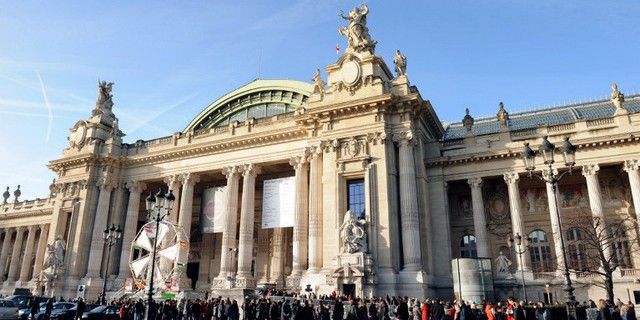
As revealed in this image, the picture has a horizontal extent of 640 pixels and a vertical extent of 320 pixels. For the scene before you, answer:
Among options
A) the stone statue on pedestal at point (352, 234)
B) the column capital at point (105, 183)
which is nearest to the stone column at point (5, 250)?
the column capital at point (105, 183)

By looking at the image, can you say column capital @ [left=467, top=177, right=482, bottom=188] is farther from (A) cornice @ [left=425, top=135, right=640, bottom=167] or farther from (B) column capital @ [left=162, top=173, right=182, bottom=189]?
(B) column capital @ [left=162, top=173, right=182, bottom=189]

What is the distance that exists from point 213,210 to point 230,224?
256 centimetres

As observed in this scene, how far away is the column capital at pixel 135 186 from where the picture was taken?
140 feet

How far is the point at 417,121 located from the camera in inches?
1287

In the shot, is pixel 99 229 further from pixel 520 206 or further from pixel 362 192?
pixel 520 206

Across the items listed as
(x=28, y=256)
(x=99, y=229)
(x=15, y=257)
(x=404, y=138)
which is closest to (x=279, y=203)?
(x=404, y=138)

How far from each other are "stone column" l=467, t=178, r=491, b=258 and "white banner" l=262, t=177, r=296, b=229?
→ 12.9 m

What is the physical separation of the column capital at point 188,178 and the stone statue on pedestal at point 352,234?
16701mm

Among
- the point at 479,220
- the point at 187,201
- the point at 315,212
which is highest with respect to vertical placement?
the point at 187,201

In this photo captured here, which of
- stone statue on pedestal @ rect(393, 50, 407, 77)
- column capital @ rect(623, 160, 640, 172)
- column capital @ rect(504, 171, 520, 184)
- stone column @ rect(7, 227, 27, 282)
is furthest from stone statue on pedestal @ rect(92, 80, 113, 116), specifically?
column capital @ rect(623, 160, 640, 172)

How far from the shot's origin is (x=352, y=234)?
2880 centimetres

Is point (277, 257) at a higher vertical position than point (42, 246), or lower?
lower

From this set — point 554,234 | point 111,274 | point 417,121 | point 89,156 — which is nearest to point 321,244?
point 417,121

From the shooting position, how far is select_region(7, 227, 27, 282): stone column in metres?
56.8
